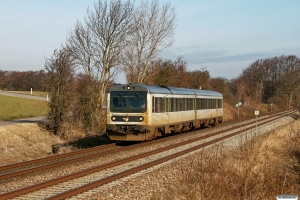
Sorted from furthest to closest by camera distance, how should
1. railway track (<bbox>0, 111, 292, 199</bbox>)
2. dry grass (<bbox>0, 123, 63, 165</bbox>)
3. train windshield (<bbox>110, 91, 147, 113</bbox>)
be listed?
train windshield (<bbox>110, 91, 147, 113</bbox>)
dry grass (<bbox>0, 123, 63, 165</bbox>)
railway track (<bbox>0, 111, 292, 199</bbox>)

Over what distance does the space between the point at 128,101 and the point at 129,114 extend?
2.12 feet

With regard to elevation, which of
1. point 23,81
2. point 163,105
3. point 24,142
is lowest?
point 24,142

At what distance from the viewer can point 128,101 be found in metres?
18.6

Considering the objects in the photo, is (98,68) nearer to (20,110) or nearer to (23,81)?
(20,110)

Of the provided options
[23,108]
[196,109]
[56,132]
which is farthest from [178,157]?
[23,108]

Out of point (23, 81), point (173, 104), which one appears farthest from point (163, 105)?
point (23, 81)

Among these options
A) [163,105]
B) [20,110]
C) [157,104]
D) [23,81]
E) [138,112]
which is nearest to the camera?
[138,112]

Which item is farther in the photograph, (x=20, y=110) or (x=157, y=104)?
(x=20, y=110)

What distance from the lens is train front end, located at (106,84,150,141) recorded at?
59.8 feet

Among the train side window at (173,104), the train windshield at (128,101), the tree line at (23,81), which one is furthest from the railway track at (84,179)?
the tree line at (23,81)

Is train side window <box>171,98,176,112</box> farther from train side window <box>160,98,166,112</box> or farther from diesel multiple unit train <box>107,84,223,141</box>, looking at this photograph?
train side window <box>160,98,166,112</box>

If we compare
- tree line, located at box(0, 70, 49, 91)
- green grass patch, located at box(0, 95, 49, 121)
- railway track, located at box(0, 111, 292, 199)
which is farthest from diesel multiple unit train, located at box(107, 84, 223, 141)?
tree line, located at box(0, 70, 49, 91)

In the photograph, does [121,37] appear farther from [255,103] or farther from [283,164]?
[255,103]

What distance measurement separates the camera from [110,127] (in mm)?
18391
